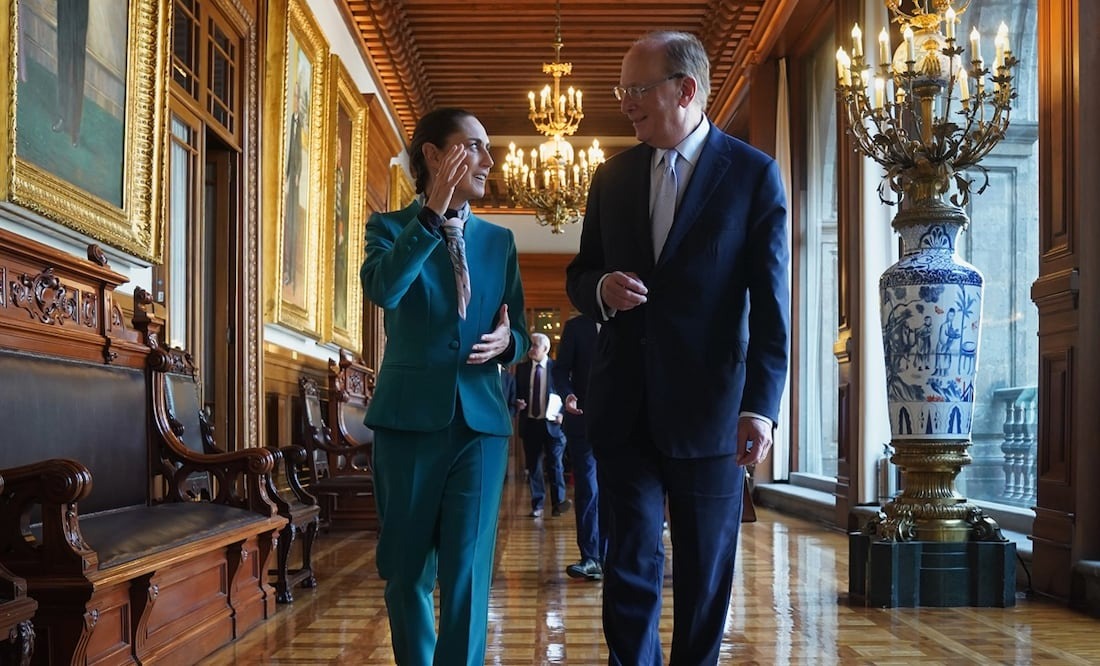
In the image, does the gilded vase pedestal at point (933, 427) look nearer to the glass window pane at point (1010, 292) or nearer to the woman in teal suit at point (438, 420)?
the glass window pane at point (1010, 292)

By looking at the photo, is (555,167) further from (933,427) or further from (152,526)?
(152,526)

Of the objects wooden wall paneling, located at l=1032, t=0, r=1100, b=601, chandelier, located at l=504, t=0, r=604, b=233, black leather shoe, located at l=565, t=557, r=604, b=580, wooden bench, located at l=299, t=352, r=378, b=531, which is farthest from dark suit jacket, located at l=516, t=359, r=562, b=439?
wooden wall paneling, located at l=1032, t=0, r=1100, b=601

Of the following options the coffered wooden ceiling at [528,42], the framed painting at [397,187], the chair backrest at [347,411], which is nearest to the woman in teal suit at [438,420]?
the chair backrest at [347,411]

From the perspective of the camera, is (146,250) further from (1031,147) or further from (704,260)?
(1031,147)

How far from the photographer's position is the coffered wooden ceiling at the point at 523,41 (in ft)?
32.4

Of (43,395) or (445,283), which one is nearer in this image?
(445,283)

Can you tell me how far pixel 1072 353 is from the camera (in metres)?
4.72

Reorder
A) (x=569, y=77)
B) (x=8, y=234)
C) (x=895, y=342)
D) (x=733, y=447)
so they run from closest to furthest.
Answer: (x=733, y=447), (x=8, y=234), (x=895, y=342), (x=569, y=77)

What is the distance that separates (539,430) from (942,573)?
5567mm

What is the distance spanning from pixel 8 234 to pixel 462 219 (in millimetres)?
1402

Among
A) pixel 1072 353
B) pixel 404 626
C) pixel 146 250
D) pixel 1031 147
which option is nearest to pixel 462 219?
pixel 404 626

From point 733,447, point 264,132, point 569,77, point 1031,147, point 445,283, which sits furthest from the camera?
point 569,77

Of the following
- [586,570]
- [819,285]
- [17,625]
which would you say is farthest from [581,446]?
[819,285]

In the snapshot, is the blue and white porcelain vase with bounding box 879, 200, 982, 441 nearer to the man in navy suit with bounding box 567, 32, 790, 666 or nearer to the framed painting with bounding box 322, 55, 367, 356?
the man in navy suit with bounding box 567, 32, 790, 666
